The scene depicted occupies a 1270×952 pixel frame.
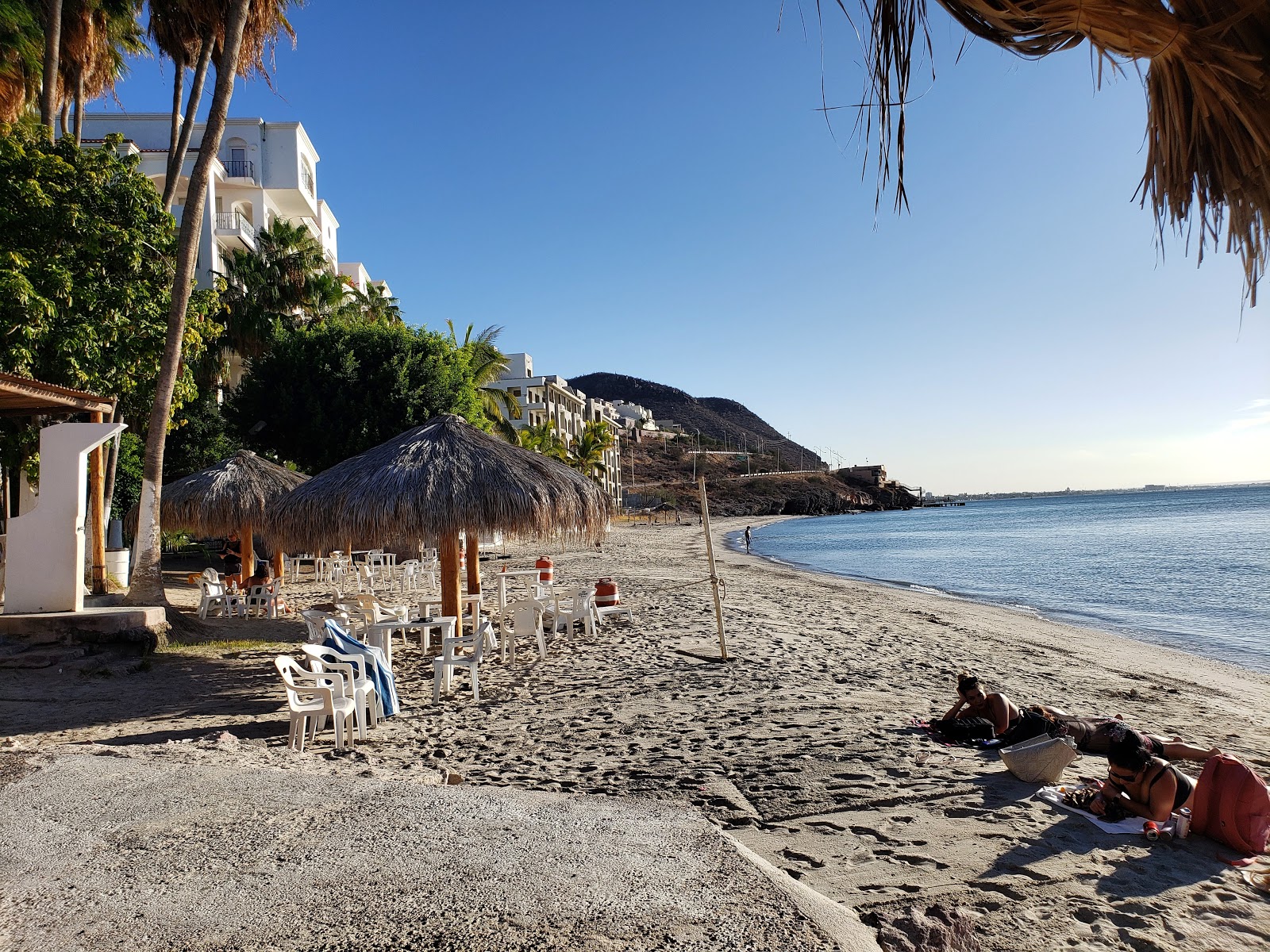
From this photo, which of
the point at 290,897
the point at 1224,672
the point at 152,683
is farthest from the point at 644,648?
the point at 1224,672

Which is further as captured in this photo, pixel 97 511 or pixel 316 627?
pixel 97 511

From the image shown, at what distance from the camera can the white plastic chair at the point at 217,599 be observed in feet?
42.9

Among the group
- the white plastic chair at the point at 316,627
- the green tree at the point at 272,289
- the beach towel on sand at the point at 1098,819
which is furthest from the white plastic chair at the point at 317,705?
the green tree at the point at 272,289

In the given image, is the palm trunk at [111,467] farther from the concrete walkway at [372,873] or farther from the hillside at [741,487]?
the hillside at [741,487]

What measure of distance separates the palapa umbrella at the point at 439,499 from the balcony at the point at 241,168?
2784cm

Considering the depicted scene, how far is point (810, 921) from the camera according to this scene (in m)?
2.92

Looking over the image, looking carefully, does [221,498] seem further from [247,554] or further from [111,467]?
[111,467]

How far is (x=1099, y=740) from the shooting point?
19.5ft

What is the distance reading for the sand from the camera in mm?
3770

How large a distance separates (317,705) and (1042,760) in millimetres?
5514

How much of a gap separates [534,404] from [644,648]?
51912mm

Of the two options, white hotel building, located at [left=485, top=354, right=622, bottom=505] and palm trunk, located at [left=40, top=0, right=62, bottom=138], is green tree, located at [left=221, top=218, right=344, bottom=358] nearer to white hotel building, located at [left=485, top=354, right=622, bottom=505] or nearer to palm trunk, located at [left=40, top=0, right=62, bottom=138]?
palm trunk, located at [left=40, top=0, right=62, bottom=138]

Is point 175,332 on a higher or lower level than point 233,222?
lower

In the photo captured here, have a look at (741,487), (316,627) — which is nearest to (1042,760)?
(316,627)
